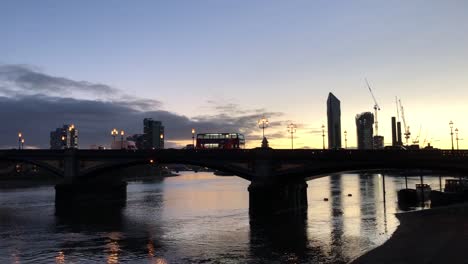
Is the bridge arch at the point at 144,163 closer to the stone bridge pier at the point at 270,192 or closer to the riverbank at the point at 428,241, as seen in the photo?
the stone bridge pier at the point at 270,192

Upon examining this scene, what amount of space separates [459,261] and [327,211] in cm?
4545

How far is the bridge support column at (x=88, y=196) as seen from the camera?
84438mm

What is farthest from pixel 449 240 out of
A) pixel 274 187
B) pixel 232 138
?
pixel 232 138

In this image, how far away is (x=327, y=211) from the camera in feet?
239

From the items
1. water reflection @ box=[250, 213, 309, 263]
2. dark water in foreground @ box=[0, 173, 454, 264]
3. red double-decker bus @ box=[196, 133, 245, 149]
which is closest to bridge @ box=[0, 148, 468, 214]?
dark water in foreground @ box=[0, 173, 454, 264]

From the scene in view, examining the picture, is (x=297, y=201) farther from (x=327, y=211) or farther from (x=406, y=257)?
(x=406, y=257)

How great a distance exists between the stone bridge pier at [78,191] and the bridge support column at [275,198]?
100 ft

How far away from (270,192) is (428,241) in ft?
108

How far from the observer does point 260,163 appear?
7131 centimetres

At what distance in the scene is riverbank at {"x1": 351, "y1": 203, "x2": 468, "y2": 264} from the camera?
98.9 ft

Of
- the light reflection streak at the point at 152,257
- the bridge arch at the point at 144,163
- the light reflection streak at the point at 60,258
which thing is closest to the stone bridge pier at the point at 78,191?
the bridge arch at the point at 144,163

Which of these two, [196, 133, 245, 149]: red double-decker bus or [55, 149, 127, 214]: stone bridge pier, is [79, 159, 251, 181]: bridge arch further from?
[196, 133, 245, 149]: red double-decker bus

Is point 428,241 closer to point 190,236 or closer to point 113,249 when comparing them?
point 190,236

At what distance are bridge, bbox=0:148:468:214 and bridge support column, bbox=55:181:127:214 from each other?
179mm
